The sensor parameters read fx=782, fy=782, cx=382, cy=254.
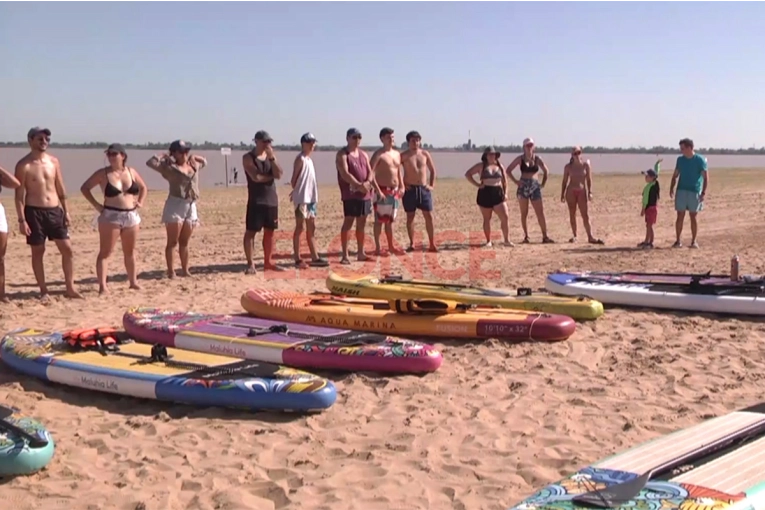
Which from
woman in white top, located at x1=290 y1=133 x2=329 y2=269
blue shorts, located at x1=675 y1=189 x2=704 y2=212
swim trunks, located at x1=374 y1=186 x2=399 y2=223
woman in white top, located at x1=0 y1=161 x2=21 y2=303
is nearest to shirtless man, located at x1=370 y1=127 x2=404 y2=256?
swim trunks, located at x1=374 y1=186 x2=399 y2=223

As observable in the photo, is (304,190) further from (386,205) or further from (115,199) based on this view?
(115,199)

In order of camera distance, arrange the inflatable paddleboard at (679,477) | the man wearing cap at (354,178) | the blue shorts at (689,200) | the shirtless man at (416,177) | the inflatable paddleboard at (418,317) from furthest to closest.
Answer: the blue shorts at (689,200)
the shirtless man at (416,177)
the man wearing cap at (354,178)
the inflatable paddleboard at (418,317)
the inflatable paddleboard at (679,477)

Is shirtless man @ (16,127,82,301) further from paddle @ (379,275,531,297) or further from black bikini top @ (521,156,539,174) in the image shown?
black bikini top @ (521,156,539,174)

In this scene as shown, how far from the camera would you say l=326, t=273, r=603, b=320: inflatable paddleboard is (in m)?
7.02

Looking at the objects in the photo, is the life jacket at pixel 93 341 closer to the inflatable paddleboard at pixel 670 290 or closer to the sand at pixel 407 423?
the sand at pixel 407 423

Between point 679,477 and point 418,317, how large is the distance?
361 cm

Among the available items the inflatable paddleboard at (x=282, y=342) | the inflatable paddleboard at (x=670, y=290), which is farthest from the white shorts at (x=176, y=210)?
the inflatable paddleboard at (x=670, y=290)

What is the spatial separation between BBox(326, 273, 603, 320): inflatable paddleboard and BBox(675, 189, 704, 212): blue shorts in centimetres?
463

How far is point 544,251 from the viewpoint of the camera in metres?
11.6

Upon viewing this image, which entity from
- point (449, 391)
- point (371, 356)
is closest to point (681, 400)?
point (449, 391)

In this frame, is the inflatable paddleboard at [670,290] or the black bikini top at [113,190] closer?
the inflatable paddleboard at [670,290]

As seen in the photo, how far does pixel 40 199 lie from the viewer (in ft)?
25.5

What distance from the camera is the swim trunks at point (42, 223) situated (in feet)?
25.6

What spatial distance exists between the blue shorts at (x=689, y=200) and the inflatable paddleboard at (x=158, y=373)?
26.1 feet
